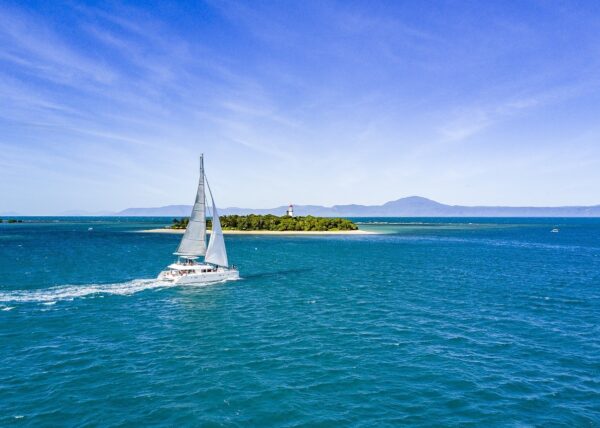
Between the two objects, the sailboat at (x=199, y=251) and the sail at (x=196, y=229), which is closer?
the sailboat at (x=199, y=251)

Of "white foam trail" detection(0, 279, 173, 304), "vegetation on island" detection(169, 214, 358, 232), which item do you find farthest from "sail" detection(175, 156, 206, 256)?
"vegetation on island" detection(169, 214, 358, 232)

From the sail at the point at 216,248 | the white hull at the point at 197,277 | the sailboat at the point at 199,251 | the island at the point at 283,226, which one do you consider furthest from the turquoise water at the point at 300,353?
the island at the point at 283,226

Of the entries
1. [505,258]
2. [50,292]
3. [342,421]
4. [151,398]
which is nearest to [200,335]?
[151,398]

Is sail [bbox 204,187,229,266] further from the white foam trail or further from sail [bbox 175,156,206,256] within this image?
the white foam trail

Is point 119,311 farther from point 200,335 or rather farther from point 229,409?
point 229,409

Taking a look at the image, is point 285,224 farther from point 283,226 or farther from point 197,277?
point 197,277

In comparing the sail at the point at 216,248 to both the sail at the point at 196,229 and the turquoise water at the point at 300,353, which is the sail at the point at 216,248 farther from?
the turquoise water at the point at 300,353
